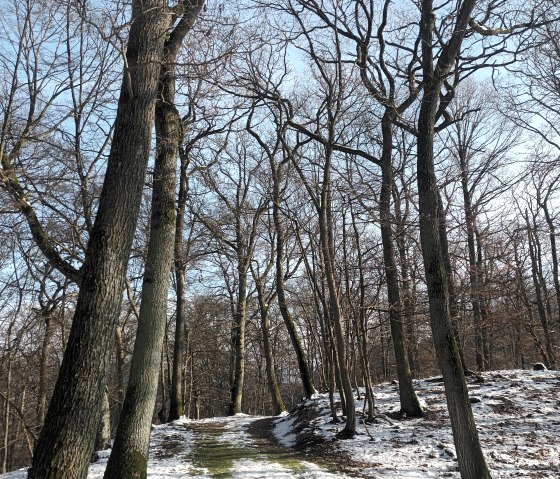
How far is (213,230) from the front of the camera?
1541 cm

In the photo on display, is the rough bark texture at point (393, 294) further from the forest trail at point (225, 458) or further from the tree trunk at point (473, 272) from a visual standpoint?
the forest trail at point (225, 458)

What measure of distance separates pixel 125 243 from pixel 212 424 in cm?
1006

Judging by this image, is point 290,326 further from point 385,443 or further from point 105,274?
point 105,274

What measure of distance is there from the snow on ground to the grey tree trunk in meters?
3.18

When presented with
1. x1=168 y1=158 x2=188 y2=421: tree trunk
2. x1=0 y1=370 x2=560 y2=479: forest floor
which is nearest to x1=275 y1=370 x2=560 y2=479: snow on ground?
x1=0 y1=370 x2=560 y2=479: forest floor

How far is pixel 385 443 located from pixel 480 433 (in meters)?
1.69

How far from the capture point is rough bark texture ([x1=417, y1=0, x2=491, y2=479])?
5.23 meters

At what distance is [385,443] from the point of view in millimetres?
7836

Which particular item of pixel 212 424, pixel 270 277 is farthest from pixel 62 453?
pixel 270 277

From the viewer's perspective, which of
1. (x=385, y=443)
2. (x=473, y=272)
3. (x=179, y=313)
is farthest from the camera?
(x=179, y=313)

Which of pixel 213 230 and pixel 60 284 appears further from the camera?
pixel 213 230

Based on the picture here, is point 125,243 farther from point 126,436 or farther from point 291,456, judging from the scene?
point 291,456

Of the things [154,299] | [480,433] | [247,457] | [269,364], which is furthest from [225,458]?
[269,364]

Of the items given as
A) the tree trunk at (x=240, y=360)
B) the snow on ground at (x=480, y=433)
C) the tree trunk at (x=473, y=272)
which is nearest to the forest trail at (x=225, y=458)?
the snow on ground at (x=480, y=433)
